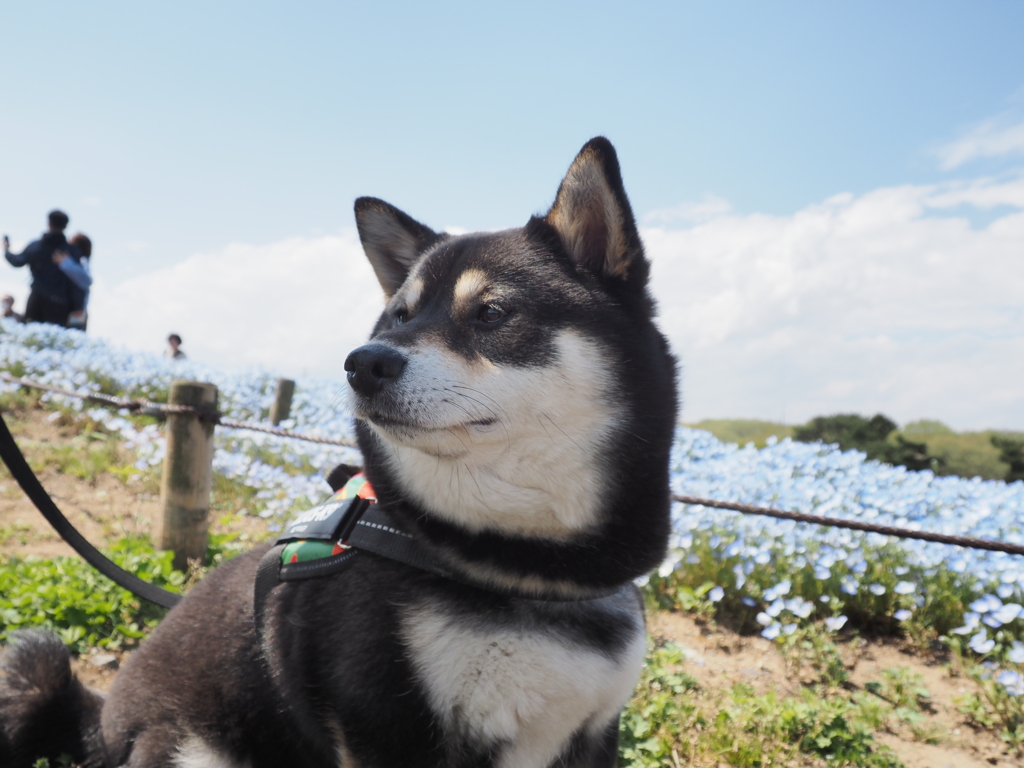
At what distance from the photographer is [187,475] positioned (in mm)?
4191

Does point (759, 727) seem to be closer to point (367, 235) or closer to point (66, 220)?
point (367, 235)

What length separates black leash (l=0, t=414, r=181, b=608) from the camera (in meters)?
2.59

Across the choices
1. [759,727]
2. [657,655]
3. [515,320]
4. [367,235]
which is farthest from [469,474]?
[657,655]

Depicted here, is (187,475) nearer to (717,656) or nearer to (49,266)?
(717,656)

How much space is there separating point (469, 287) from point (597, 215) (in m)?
0.45

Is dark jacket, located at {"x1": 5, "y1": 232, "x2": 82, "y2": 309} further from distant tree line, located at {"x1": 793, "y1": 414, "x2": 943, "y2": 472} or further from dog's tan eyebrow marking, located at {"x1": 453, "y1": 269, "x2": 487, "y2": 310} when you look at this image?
distant tree line, located at {"x1": 793, "y1": 414, "x2": 943, "y2": 472}

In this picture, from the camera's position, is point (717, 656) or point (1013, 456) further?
point (1013, 456)

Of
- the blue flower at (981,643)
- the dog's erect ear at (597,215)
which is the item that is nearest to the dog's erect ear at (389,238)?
the dog's erect ear at (597,215)

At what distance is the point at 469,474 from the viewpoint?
6.29 ft

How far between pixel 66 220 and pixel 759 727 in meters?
12.1

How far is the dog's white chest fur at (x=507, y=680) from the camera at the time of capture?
172 centimetres

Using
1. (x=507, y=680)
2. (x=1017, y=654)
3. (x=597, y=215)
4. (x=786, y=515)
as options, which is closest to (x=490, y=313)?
(x=597, y=215)

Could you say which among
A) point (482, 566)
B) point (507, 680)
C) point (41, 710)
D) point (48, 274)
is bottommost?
point (41, 710)

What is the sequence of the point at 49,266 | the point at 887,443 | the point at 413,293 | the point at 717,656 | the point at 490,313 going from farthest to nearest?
the point at 49,266 → the point at 887,443 → the point at 717,656 → the point at 413,293 → the point at 490,313
